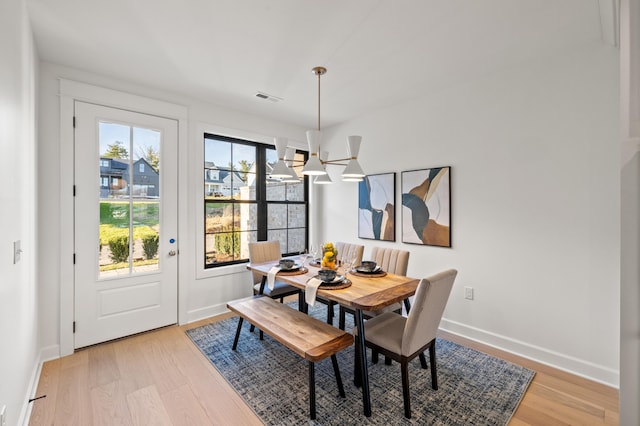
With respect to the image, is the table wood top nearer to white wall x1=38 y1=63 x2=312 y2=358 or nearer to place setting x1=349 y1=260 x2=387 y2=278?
place setting x1=349 y1=260 x2=387 y2=278

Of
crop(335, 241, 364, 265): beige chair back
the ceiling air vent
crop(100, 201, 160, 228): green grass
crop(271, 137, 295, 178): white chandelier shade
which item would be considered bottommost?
crop(335, 241, 364, 265): beige chair back

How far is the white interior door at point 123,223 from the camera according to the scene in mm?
2855

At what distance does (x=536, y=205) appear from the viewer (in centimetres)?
266

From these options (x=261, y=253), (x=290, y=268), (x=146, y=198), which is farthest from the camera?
(x=261, y=253)

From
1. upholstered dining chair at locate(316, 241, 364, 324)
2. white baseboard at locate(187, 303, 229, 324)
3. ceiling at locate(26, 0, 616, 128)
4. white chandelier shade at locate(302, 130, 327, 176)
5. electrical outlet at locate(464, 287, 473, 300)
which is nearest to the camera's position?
ceiling at locate(26, 0, 616, 128)

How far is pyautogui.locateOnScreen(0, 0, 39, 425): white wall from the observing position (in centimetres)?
142

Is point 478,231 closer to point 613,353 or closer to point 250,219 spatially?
point 613,353

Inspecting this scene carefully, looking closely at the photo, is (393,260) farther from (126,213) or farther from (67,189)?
(67,189)

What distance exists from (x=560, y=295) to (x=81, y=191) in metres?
4.47

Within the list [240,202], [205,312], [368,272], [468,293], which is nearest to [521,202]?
[468,293]

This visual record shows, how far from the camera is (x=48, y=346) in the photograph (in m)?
2.68

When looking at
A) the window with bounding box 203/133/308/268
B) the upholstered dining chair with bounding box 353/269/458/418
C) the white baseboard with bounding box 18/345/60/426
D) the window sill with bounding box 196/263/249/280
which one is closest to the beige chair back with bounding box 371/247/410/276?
the upholstered dining chair with bounding box 353/269/458/418

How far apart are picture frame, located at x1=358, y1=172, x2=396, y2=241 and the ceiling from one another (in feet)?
3.83

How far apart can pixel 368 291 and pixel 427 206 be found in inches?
63.4
